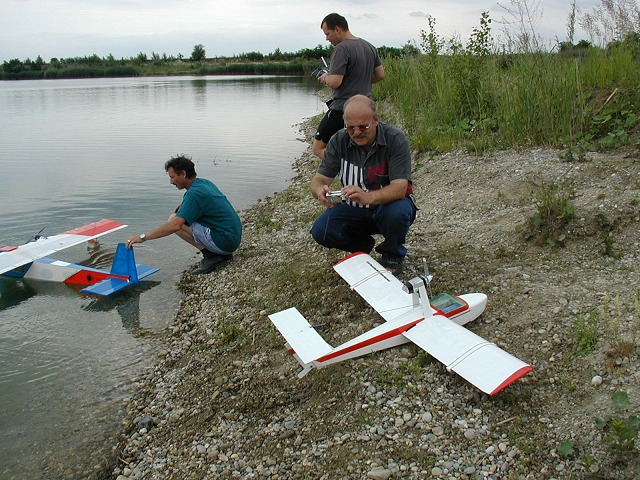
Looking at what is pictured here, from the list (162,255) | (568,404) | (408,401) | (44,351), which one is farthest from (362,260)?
(162,255)

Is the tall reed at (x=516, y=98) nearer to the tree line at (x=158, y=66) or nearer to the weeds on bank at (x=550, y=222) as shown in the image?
the weeds on bank at (x=550, y=222)

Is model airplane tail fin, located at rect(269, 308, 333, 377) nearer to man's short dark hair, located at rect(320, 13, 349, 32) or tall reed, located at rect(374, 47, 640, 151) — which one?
man's short dark hair, located at rect(320, 13, 349, 32)

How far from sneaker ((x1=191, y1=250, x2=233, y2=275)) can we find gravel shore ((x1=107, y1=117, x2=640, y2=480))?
0.35m

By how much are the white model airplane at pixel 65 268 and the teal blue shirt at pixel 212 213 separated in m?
0.87

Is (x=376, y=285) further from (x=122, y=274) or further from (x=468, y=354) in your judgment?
(x=122, y=274)

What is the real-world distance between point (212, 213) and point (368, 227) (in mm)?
2385

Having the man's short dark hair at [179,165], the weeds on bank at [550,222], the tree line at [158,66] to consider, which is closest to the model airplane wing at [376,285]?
the weeds on bank at [550,222]

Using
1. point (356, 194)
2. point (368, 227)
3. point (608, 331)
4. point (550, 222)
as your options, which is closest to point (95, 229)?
point (368, 227)

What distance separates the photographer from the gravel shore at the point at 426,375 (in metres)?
3.11

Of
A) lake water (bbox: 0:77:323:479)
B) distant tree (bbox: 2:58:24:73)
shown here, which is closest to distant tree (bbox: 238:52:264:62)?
distant tree (bbox: 2:58:24:73)

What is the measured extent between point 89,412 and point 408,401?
2555 millimetres

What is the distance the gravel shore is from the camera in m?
3.11

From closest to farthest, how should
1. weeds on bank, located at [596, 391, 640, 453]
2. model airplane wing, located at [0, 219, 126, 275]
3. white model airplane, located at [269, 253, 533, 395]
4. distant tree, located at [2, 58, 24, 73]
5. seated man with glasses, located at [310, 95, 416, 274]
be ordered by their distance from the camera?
weeds on bank, located at [596, 391, 640, 453] → white model airplane, located at [269, 253, 533, 395] → seated man with glasses, located at [310, 95, 416, 274] → model airplane wing, located at [0, 219, 126, 275] → distant tree, located at [2, 58, 24, 73]

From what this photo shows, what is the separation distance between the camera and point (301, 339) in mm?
4180
